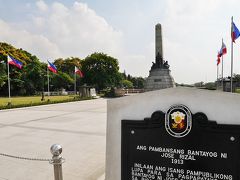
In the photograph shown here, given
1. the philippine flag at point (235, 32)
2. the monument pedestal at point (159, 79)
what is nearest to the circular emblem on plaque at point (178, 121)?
the philippine flag at point (235, 32)

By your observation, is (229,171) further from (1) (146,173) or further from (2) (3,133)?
(2) (3,133)

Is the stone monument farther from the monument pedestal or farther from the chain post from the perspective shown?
the chain post

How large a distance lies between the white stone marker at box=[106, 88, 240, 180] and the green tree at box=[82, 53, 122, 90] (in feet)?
159

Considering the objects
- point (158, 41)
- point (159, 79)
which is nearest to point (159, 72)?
point (159, 79)

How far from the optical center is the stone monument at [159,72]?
32688 mm

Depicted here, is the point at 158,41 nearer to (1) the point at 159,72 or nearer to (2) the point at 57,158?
(1) the point at 159,72

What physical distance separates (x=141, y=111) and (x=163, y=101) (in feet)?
1.01

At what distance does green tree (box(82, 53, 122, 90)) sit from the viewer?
5131 centimetres

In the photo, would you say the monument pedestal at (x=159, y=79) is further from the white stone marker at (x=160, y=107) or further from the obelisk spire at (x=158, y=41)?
the white stone marker at (x=160, y=107)

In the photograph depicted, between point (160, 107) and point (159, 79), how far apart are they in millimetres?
31467

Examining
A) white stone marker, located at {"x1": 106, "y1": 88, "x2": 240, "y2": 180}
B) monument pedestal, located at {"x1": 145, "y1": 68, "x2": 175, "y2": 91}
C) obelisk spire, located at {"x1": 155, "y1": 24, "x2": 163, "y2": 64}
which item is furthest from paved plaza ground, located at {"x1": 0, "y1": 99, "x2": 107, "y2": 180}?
obelisk spire, located at {"x1": 155, "y1": 24, "x2": 163, "y2": 64}

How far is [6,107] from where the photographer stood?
19.9 metres

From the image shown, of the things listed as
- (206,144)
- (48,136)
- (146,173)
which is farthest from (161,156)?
(48,136)

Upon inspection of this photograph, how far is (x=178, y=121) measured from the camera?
2283 millimetres
